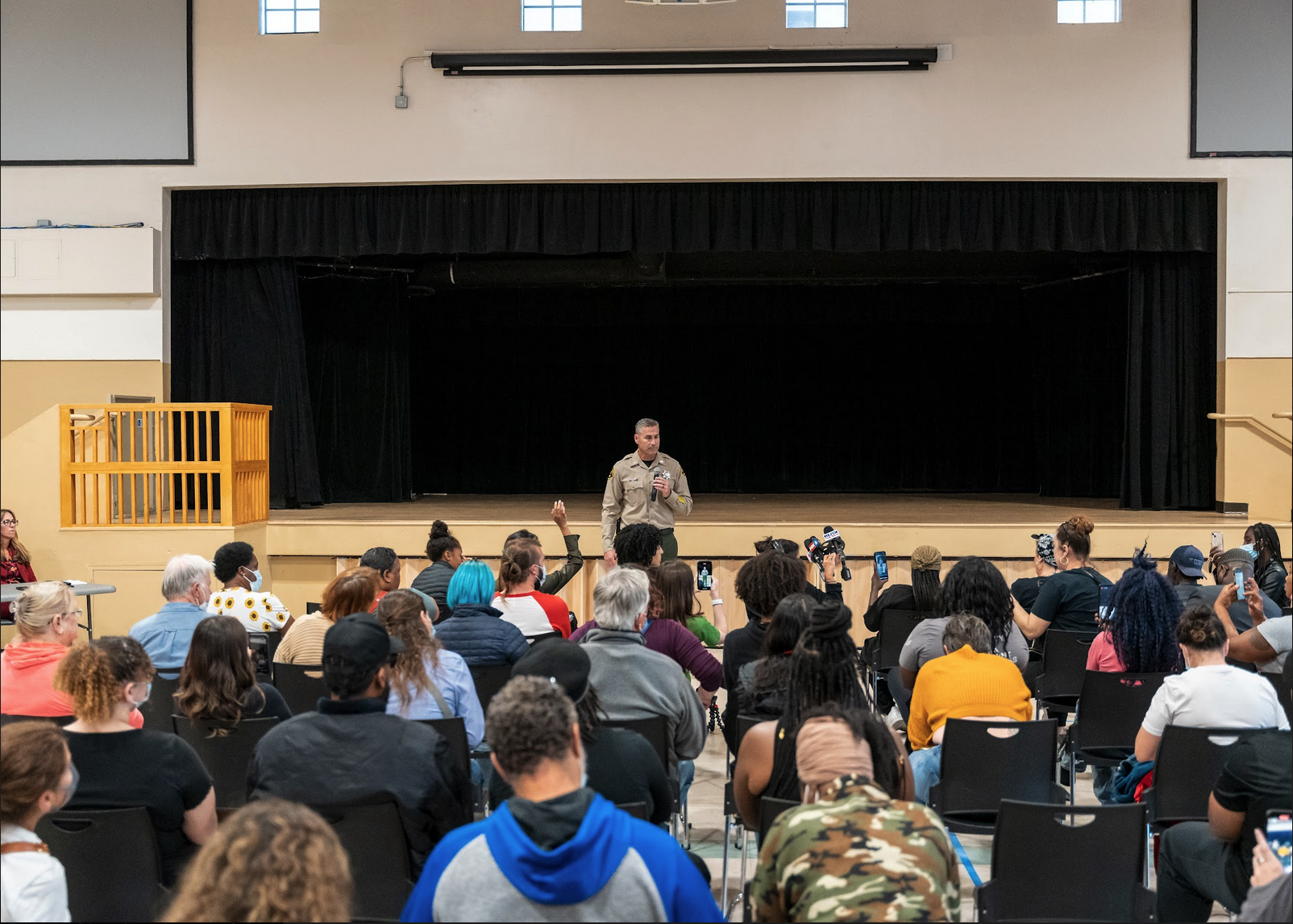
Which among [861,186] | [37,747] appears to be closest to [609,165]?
[861,186]

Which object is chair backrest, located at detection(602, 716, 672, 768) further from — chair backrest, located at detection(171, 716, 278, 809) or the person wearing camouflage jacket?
the person wearing camouflage jacket

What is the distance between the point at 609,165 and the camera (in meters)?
10.5

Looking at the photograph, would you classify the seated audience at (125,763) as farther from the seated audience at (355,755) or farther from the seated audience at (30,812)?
the seated audience at (30,812)

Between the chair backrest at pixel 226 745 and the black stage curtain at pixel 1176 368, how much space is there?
924 centimetres

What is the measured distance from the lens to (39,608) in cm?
411

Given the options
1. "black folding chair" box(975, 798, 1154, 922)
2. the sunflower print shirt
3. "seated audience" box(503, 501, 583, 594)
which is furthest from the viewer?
"seated audience" box(503, 501, 583, 594)

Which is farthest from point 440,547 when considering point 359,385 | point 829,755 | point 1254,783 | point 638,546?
point 359,385

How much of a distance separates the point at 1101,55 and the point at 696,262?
14.1 feet

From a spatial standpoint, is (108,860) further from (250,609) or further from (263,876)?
(250,609)

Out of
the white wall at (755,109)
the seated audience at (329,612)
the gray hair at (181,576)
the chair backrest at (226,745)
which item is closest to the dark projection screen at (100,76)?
the white wall at (755,109)

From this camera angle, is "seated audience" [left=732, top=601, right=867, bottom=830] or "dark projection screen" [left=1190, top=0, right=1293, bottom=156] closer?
"seated audience" [left=732, top=601, right=867, bottom=830]

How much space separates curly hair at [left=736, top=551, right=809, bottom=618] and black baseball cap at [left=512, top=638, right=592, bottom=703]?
175 centimetres

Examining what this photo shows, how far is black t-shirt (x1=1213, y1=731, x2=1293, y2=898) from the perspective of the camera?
2.91 m

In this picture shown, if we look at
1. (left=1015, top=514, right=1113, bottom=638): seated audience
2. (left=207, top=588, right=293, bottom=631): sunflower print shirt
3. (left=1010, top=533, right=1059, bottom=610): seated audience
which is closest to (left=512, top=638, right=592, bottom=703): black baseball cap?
(left=207, top=588, right=293, bottom=631): sunflower print shirt
